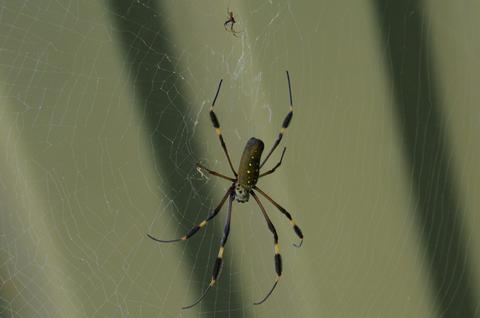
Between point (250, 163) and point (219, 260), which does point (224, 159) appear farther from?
point (219, 260)

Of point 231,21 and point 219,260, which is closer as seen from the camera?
point 231,21

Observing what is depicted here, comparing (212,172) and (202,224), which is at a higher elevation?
(212,172)

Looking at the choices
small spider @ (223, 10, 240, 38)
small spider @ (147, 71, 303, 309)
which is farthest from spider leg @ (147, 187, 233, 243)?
small spider @ (223, 10, 240, 38)

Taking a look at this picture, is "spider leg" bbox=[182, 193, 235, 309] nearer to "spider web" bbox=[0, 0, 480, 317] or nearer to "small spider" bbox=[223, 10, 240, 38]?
"spider web" bbox=[0, 0, 480, 317]

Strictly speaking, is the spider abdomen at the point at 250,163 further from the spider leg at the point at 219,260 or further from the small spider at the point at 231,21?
the small spider at the point at 231,21

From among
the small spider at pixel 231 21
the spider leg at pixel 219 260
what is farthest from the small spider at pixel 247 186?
the small spider at pixel 231 21

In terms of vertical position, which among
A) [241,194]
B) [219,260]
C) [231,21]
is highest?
[231,21]

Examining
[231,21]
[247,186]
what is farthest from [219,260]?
[231,21]
